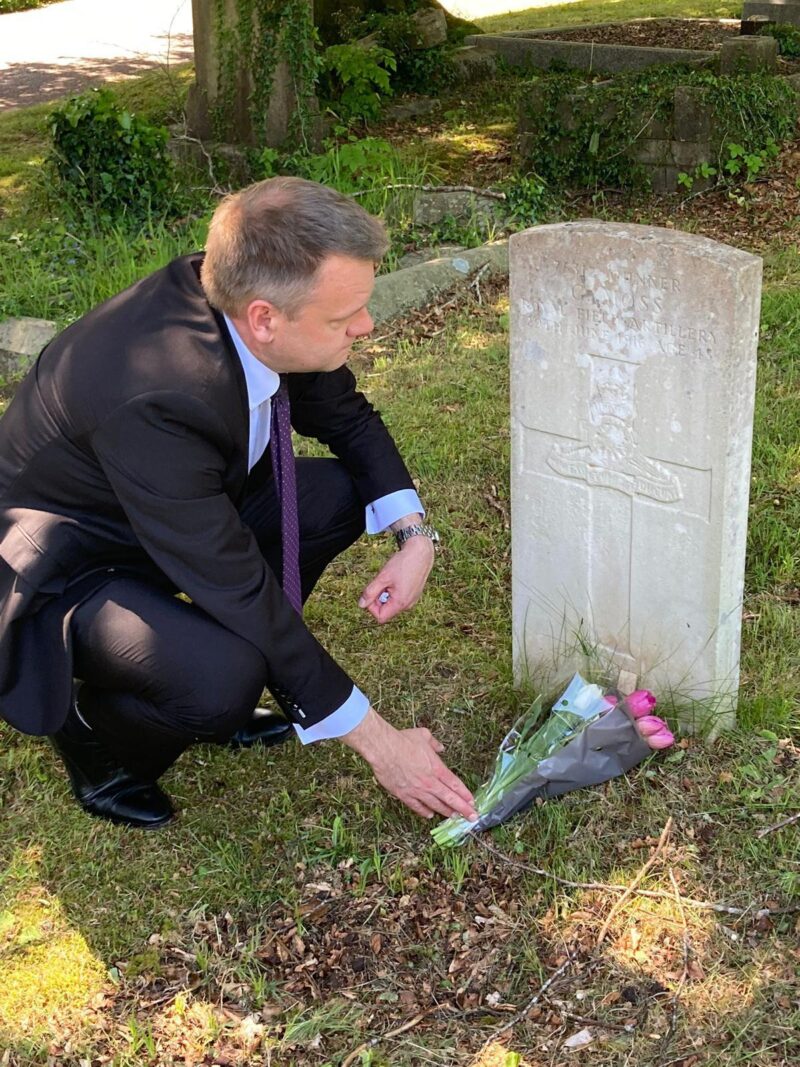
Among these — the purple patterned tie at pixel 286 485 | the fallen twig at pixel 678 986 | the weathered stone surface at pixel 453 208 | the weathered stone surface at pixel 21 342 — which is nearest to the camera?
the fallen twig at pixel 678 986

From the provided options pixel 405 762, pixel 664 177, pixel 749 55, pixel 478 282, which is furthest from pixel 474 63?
pixel 405 762

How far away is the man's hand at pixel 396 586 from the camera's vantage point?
3100 millimetres

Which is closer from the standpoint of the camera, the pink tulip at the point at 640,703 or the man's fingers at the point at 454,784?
the man's fingers at the point at 454,784

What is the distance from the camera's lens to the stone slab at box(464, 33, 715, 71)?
9.89 meters

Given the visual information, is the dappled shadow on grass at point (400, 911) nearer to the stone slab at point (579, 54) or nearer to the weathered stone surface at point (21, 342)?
the weathered stone surface at point (21, 342)

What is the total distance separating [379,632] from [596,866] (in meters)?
1.24

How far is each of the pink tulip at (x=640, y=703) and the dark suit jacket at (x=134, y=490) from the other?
0.78m

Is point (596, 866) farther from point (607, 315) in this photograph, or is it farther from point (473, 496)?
point (473, 496)

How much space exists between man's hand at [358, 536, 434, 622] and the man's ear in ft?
2.51

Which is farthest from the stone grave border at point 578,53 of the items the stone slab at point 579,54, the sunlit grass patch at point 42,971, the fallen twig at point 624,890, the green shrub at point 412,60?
the sunlit grass patch at point 42,971

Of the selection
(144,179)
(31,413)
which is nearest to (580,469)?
(31,413)

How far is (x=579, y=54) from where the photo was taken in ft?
35.1

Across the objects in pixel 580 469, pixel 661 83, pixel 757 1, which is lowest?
pixel 580 469

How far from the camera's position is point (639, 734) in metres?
2.99
